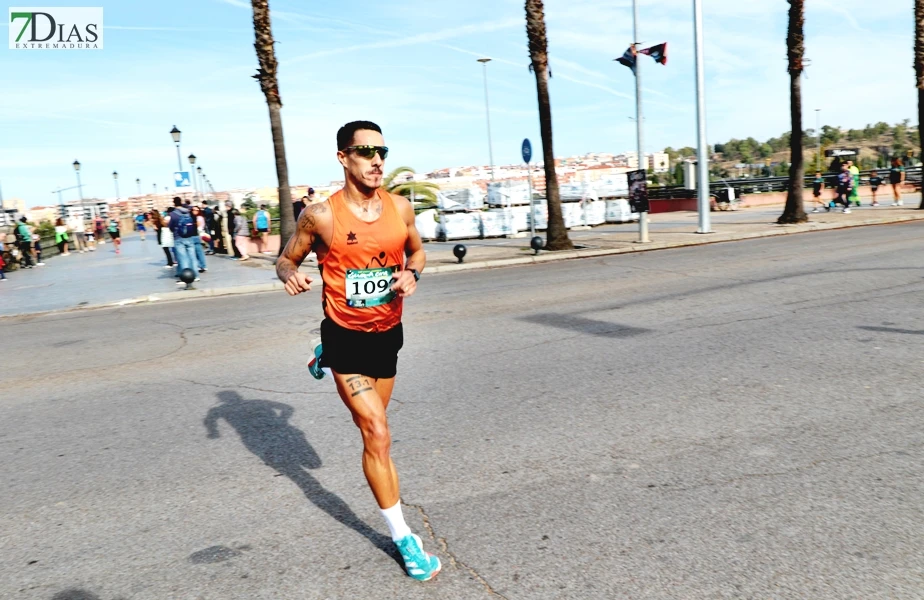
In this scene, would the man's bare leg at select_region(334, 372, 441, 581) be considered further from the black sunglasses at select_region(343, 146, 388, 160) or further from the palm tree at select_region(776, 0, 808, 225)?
the palm tree at select_region(776, 0, 808, 225)

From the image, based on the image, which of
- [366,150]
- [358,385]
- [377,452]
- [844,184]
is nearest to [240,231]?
[366,150]

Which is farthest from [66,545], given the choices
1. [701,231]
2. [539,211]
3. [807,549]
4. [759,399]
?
[539,211]

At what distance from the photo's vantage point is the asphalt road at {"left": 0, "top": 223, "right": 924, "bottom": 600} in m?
3.10

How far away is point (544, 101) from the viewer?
59.5 feet

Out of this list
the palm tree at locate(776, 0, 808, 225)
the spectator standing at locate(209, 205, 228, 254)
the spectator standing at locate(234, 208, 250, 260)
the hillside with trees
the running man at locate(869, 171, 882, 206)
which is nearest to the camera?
the palm tree at locate(776, 0, 808, 225)

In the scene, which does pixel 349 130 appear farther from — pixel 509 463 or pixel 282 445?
pixel 282 445

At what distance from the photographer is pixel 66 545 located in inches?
140

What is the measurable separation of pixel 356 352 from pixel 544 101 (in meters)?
15.9

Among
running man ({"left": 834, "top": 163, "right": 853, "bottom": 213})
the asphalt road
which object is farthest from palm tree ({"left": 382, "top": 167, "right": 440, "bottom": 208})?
the asphalt road

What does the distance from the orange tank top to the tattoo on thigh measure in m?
0.23

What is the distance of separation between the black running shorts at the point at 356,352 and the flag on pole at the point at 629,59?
17.3 m

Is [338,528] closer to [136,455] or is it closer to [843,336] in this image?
[136,455]

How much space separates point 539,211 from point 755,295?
17906mm

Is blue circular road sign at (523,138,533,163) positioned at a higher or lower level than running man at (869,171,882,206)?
higher
